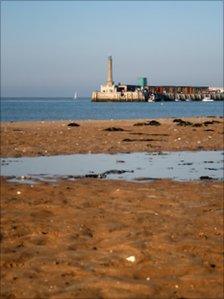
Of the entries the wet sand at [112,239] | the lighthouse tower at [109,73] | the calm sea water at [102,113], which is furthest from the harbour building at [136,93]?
the wet sand at [112,239]

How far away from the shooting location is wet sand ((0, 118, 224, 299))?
613 centimetres

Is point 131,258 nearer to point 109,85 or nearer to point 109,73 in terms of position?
point 109,73

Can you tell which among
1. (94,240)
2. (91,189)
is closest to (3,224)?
(94,240)

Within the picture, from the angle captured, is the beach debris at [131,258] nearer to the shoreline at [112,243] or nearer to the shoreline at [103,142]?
the shoreline at [112,243]

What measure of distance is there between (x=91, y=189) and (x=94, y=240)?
436cm

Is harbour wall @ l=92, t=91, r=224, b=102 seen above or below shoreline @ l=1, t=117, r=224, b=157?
above

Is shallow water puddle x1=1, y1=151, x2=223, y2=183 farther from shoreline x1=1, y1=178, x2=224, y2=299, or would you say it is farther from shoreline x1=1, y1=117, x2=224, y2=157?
shoreline x1=1, y1=178, x2=224, y2=299

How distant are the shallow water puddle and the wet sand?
1150 millimetres

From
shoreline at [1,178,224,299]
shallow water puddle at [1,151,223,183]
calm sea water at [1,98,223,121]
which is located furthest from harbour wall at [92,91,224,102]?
shoreline at [1,178,224,299]

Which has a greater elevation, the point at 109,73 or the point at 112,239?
the point at 109,73

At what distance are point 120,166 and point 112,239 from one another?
9.01 meters

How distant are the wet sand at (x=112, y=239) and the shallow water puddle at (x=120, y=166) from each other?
115 centimetres

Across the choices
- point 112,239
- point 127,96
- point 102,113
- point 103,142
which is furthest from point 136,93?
point 112,239

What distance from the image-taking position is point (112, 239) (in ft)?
26.1
